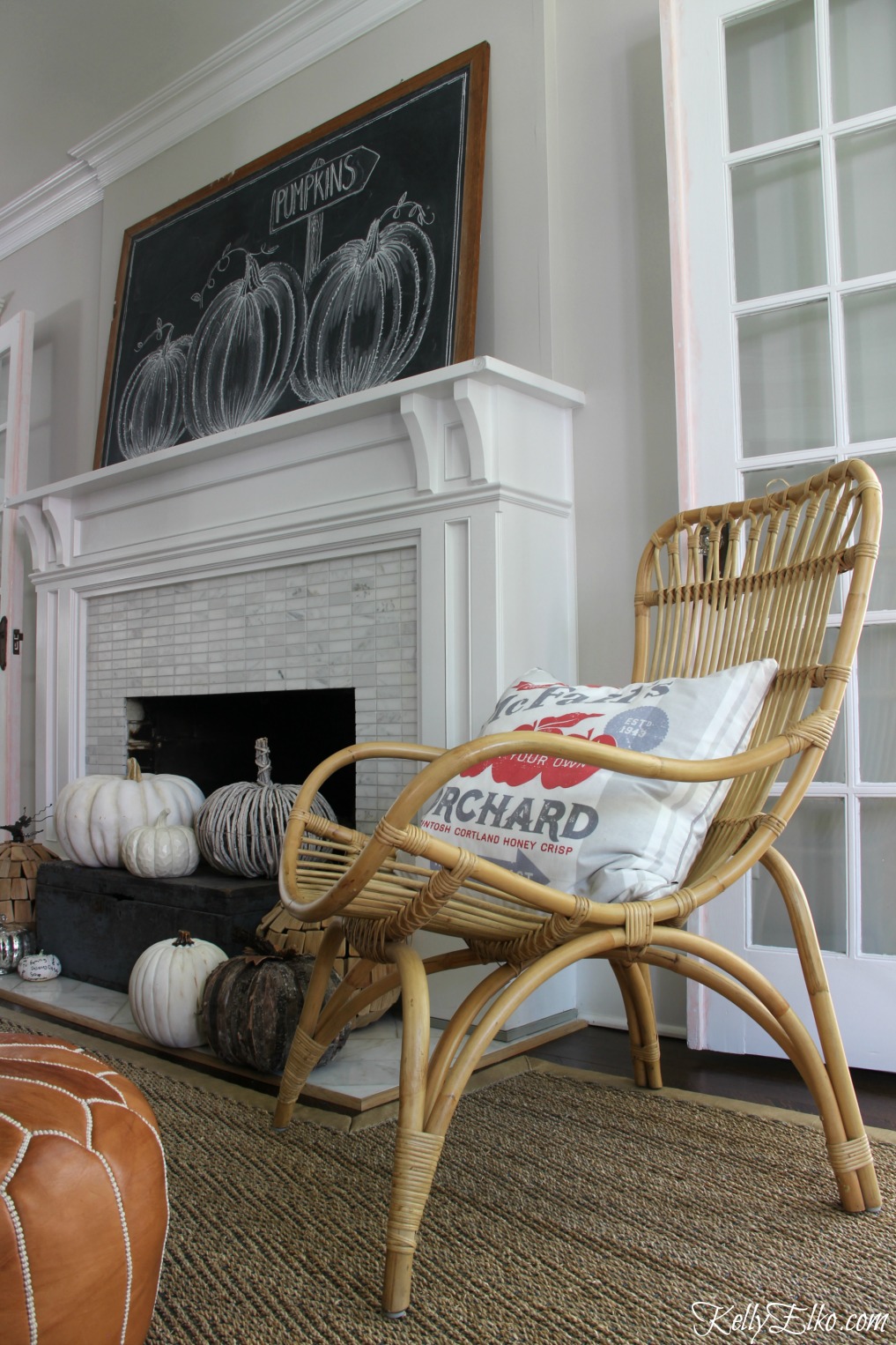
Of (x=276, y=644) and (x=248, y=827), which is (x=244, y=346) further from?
(x=248, y=827)

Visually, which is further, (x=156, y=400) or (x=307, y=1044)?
(x=156, y=400)

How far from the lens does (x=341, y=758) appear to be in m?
1.52

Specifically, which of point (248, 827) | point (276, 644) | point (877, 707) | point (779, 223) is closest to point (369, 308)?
point (276, 644)

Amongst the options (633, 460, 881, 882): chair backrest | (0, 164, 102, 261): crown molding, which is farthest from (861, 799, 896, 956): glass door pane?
(0, 164, 102, 261): crown molding

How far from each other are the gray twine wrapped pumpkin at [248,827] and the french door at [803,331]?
927 millimetres

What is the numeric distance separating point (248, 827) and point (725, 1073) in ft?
3.61

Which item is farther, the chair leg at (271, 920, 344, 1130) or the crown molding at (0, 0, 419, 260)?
the crown molding at (0, 0, 419, 260)

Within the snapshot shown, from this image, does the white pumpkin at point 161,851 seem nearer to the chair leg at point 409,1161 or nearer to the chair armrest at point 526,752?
the chair armrest at point 526,752

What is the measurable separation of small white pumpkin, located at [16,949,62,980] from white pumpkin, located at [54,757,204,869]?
234 mm

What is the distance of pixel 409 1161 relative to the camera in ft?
3.49

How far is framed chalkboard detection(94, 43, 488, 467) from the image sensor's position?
2428 mm

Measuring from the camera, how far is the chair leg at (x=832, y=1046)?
1.23m

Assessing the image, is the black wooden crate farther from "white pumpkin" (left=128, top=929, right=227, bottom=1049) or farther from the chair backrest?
the chair backrest

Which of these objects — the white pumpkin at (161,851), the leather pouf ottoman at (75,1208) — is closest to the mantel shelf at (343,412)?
the white pumpkin at (161,851)
